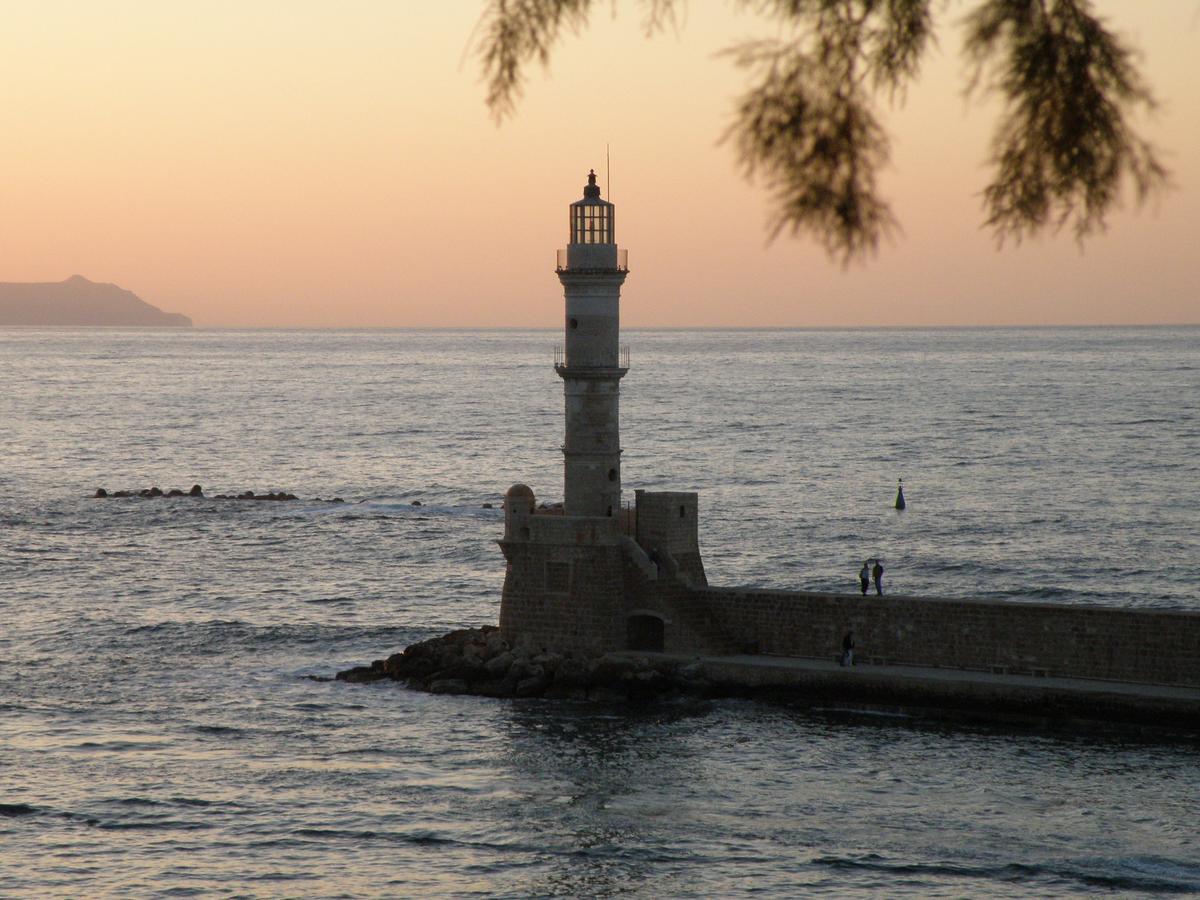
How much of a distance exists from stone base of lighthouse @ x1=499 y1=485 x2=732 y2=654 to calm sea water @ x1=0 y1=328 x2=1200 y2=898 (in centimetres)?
201

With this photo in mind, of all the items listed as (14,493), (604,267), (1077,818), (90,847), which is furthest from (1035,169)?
(14,493)

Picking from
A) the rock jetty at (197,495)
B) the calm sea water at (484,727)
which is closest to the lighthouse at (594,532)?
the calm sea water at (484,727)

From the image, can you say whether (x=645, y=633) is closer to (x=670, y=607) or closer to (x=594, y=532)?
(x=670, y=607)

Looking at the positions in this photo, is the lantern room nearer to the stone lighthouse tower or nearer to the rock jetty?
the stone lighthouse tower

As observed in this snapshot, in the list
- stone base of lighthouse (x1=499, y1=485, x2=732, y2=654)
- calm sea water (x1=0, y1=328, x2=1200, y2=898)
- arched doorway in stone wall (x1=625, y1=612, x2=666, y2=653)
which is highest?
stone base of lighthouse (x1=499, y1=485, x2=732, y2=654)

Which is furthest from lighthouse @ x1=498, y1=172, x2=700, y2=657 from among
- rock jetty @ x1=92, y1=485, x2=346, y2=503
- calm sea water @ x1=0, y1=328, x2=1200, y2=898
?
rock jetty @ x1=92, y1=485, x2=346, y2=503

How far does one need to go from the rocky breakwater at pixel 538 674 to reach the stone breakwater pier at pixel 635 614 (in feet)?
0.13

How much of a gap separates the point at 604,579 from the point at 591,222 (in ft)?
26.9

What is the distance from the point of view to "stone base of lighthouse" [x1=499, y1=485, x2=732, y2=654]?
118ft

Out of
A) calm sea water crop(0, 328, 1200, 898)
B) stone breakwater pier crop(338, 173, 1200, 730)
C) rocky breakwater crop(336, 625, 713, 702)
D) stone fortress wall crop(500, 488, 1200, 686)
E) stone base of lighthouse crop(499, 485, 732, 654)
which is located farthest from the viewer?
stone base of lighthouse crop(499, 485, 732, 654)

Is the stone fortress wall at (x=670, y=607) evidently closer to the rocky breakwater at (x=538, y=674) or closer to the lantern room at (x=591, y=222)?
the rocky breakwater at (x=538, y=674)

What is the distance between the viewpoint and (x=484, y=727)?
34.2m

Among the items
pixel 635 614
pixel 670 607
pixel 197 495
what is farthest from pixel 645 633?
pixel 197 495

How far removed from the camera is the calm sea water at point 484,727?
2636 centimetres
